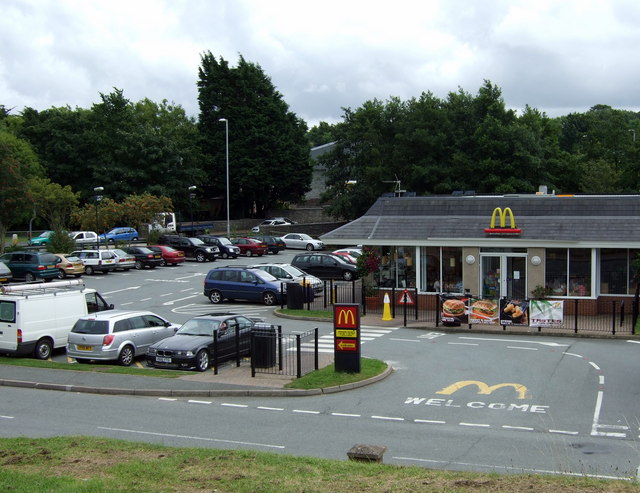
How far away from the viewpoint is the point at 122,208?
59.9 meters

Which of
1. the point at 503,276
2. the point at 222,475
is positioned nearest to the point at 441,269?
the point at 503,276

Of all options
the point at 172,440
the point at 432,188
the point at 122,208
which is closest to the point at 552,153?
the point at 432,188

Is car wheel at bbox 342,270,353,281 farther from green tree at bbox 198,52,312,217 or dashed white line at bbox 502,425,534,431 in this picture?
green tree at bbox 198,52,312,217

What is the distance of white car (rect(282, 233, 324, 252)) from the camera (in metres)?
64.0

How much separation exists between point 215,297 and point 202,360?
14540 mm

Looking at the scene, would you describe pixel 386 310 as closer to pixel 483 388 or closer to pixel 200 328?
pixel 200 328

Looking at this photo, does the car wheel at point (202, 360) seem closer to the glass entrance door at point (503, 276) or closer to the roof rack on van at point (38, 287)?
the roof rack on van at point (38, 287)

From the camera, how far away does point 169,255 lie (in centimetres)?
5088

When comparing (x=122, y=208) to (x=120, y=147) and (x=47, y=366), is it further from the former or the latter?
(x=47, y=366)

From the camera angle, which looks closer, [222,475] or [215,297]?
[222,475]

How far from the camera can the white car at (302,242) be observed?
210ft

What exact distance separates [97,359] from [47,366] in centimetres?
135

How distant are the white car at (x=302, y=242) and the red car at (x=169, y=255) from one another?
50.1 ft

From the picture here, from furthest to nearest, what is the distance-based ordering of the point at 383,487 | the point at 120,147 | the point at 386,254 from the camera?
the point at 120,147
the point at 386,254
the point at 383,487
